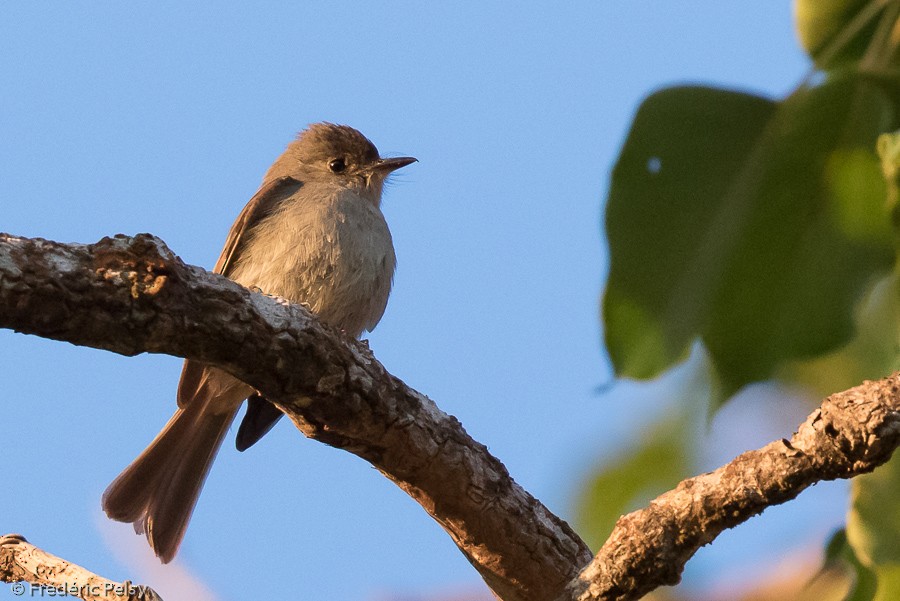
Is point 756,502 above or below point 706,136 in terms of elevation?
below

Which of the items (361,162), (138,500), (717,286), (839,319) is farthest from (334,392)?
(361,162)

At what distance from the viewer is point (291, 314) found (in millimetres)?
3045

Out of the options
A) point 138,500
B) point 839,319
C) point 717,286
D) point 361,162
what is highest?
point 361,162

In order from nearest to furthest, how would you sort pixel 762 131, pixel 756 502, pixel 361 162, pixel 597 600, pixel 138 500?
pixel 756 502 → pixel 597 600 → pixel 762 131 → pixel 138 500 → pixel 361 162

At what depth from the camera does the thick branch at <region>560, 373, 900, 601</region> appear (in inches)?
94.0

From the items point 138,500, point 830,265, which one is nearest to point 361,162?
point 138,500

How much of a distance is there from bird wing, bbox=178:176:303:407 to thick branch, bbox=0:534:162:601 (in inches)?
81.8

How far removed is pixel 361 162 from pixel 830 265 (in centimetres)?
403

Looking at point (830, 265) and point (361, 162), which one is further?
point (361, 162)

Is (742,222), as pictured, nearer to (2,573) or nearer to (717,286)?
(717,286)

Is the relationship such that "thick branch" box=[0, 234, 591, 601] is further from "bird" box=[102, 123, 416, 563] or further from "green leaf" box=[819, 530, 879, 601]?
"bird" box=[102, 123, 416, 563]

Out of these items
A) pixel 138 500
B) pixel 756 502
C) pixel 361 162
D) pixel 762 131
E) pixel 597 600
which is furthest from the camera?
pixel 361 162

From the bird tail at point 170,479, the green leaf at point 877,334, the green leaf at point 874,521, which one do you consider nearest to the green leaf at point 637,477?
the green leaf at point 877,334

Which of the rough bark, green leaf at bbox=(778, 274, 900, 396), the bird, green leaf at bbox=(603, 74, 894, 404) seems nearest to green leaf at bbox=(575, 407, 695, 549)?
the rough bark
